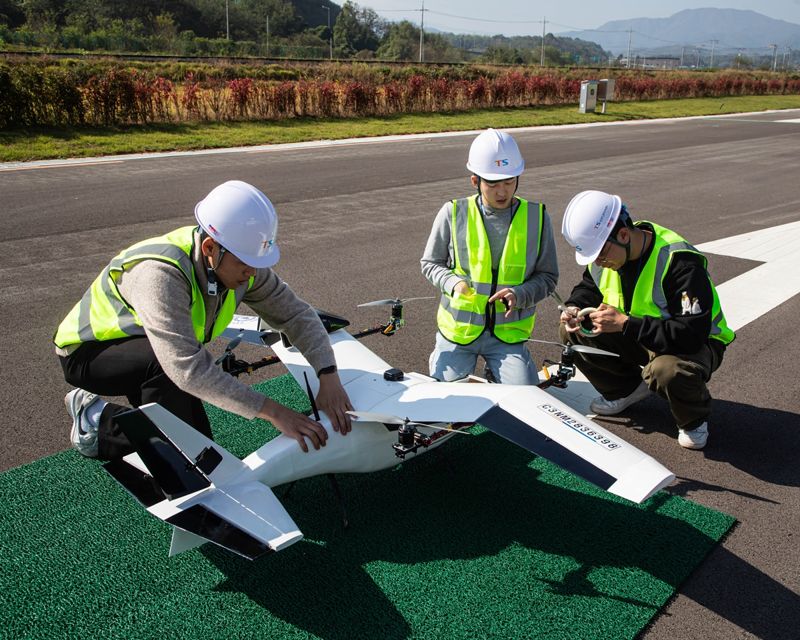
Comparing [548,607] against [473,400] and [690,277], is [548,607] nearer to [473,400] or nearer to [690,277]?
[473,400]

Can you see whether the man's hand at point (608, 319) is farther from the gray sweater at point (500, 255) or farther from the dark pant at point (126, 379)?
the dark pant at point (126, 379)

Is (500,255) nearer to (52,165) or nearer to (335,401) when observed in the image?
(335,401)

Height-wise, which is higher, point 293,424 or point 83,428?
point 293,424

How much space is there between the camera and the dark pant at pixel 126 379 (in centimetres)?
373

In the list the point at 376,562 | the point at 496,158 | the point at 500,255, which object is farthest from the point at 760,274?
the point at 376,562

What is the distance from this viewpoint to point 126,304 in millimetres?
3793

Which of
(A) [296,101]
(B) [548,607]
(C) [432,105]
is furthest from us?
(C) [432,105]

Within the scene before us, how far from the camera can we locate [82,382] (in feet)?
13.1

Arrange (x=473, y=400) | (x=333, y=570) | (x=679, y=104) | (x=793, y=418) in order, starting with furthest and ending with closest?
(x=679, y=104), (x=793, y=418), (x=473, y=400), (x=333, y=570)

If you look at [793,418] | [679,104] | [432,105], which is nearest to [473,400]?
[793,418]

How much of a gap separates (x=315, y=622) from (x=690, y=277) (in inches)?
119

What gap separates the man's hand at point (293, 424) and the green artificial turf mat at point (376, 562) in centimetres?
61

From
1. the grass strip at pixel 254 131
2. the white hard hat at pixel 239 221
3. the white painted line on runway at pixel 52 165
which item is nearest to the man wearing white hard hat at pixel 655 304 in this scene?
the white hard hat at pixel 239 221

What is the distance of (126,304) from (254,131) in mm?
18829
